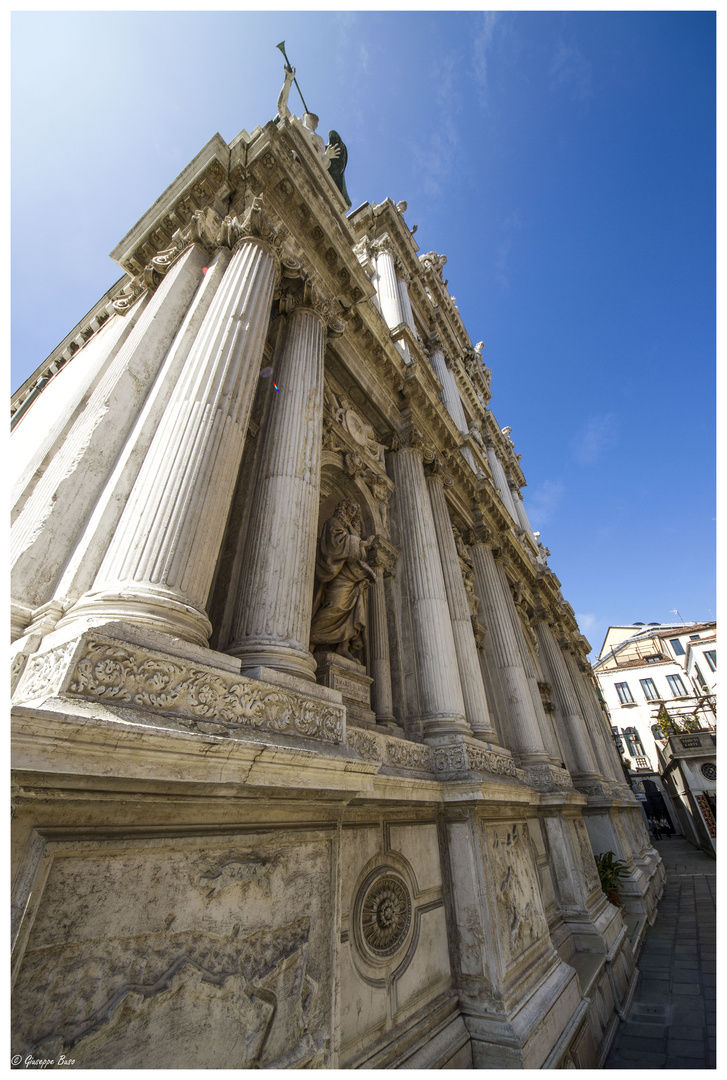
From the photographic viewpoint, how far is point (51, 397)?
751 cm

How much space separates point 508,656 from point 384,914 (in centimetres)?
773

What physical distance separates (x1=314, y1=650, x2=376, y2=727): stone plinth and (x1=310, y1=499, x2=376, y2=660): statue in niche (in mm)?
234

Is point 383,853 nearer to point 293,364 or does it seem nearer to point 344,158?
point 293,364

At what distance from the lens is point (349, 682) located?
6.11m

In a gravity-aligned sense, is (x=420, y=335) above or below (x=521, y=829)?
above

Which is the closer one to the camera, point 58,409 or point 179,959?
A: point 179,959

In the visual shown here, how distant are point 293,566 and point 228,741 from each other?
2.13 m

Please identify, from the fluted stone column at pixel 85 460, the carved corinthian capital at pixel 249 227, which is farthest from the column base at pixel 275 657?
the carved corinthian capital at pixel 249 227

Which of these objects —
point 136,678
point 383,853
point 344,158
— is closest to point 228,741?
point 136,678

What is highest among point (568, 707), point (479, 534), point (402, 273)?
point (402, 273)

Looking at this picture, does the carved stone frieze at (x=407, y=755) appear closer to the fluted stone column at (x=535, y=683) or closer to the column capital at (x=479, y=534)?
the fluted stone column at (x=535, y=683)

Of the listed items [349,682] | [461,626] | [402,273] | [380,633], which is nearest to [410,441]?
[461,626]

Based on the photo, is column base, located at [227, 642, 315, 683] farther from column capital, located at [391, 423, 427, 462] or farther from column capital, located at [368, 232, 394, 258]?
column capital, located at [368, 232, 394, 258]

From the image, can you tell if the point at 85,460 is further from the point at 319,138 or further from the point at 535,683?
the point at 535,683
